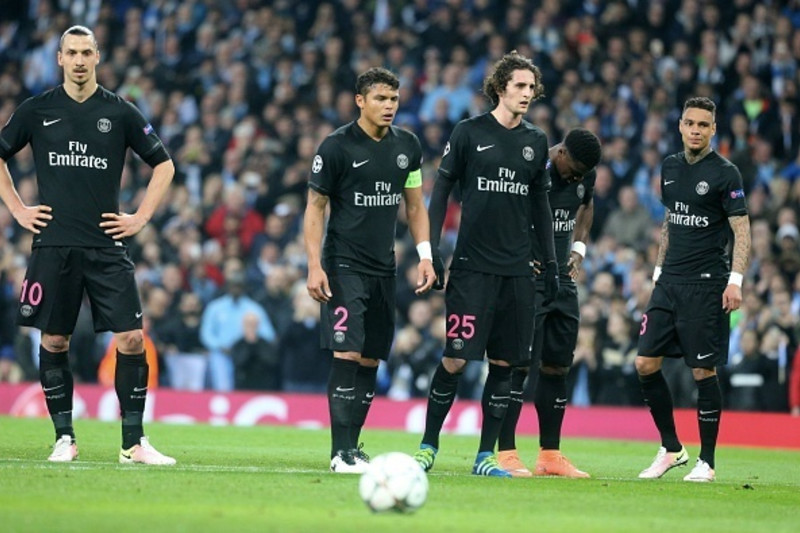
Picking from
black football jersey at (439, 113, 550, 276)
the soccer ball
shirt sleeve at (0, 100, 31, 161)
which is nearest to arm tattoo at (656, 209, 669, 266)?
black football jersey at (439, 113, 550, 276)

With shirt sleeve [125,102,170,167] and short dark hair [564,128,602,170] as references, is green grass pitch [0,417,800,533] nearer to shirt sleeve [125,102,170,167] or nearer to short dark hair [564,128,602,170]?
shirt sleeve [125,102,170,167]

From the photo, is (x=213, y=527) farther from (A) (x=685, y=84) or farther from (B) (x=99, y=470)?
(A) (x=685, y=84)

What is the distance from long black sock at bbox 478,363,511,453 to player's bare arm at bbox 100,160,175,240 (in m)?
2.60

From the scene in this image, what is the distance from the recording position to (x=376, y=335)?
10477 mm

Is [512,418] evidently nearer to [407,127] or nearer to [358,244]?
[358,244]

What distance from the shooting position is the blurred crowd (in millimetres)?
18750

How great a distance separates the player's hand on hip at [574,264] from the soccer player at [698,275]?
2.09 ft

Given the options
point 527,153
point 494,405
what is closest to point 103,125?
point 527,153

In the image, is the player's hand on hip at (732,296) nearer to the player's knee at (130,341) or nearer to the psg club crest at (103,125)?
the player's knee at (130,341)

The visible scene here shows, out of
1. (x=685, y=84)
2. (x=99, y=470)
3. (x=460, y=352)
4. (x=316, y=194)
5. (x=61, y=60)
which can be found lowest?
(x=99, y=470)

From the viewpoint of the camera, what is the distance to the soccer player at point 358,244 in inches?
399

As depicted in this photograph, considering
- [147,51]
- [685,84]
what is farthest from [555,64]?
[147,51]

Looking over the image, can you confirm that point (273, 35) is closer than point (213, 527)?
No

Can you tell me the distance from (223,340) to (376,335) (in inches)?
396
